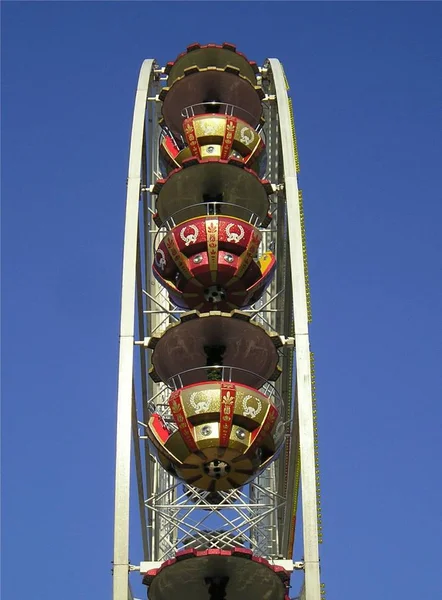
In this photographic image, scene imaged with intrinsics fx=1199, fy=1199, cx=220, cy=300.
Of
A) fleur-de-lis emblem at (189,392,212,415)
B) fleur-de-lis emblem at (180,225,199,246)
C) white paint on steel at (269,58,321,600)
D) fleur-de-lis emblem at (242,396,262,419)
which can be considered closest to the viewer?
white paint on steel at (269,58,321,600)

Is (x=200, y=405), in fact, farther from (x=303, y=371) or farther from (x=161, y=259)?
(x=161, y=259)

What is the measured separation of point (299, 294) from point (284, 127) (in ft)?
18.1

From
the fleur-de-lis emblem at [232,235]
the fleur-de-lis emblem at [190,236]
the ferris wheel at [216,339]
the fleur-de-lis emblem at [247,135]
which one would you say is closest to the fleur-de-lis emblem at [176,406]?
the ferris wheel at [216,339]

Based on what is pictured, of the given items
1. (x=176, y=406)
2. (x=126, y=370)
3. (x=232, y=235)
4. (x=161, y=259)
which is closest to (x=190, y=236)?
(x=232, y=235)

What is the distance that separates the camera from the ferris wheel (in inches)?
922

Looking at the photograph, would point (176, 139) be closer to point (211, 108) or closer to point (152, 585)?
point (211, 108)

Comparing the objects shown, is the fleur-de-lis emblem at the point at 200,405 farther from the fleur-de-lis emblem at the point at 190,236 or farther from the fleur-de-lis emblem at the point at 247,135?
the fleur-de-lis emblem at the point at 247,135

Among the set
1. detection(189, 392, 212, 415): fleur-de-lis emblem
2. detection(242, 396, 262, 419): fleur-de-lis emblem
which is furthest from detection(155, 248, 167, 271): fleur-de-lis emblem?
detection(242, 396, 262, 419): fleur-de-lis emblem

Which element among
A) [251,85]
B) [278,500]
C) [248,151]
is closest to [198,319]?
[278,500]

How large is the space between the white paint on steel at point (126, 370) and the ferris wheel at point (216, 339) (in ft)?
0.08

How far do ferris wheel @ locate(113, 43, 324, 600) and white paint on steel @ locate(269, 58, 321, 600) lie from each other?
3cm

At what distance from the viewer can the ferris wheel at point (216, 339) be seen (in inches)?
922

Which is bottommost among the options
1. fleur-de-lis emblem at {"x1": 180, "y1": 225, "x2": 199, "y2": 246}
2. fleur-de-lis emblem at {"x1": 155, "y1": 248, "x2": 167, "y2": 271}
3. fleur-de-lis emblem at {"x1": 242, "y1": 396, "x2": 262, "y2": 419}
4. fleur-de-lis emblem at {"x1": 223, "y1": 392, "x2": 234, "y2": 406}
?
fleur-de-lis emblem at {"x1": 242, "y1": 396, "x2": 262, "y2": 419}

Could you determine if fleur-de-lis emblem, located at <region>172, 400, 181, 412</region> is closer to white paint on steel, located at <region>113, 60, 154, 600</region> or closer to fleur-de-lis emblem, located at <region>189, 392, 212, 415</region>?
fleur-de-lis emblem, located at <region>189, 392, 212, 415</region>
